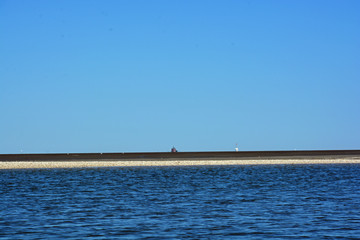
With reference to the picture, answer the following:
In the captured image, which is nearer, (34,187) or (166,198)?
(166,198)

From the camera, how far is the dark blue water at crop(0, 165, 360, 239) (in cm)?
2244

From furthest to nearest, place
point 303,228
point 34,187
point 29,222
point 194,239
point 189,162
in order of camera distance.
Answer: point 189,162, point 34,187, point 29,222, point 303,228, point 194,239

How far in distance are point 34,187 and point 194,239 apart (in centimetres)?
2968

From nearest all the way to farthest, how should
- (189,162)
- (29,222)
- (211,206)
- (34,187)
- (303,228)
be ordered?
(303,228), (29,222), (211,206), (34,187), (189,162)

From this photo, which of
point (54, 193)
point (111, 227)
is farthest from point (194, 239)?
point (54, 193)

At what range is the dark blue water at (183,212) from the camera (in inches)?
883

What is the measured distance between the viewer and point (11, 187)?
4712cm

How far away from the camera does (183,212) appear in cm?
2878

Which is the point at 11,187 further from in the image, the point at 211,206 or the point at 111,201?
the point at 211,206

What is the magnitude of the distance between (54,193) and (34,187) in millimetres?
6625

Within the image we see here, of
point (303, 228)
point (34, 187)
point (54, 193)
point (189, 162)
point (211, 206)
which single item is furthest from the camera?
point (189, 162)

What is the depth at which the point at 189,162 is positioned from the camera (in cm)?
9575

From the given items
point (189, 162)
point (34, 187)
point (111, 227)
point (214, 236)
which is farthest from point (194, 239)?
point (189, 162)

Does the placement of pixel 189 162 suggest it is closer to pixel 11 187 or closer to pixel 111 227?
pixel 11 187
